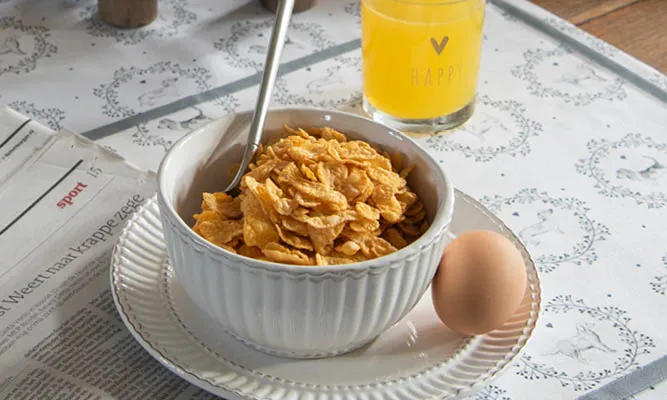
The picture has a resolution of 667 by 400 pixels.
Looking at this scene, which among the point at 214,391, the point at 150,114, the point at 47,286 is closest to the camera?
the point at 214,391

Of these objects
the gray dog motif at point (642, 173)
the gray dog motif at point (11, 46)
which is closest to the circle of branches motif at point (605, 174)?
the gray dog motif at point (642, 173)

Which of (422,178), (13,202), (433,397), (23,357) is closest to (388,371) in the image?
(433,397)

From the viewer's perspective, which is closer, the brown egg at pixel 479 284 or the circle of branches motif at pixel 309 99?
the brown egg at pixel 479 284

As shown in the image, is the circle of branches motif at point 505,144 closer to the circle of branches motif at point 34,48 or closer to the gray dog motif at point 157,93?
the gray dog motif at point 157,93

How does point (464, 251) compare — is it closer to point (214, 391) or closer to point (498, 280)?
point (498, 280)

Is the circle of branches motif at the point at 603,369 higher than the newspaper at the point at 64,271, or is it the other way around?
the newspaper at the point at 64,271

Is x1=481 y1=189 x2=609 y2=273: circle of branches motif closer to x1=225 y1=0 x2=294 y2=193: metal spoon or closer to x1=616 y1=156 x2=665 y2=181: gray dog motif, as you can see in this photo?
x1=616 y1=156 x2=665 y2=181: gray dog motif
